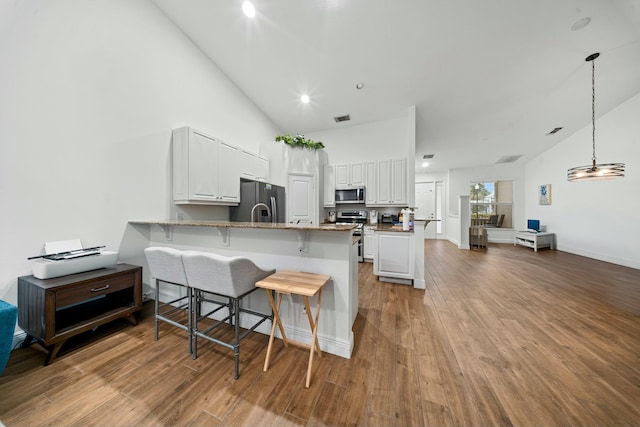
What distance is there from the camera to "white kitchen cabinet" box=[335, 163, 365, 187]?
180 inches

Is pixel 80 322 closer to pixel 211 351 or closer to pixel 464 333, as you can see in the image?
pixel 211 351

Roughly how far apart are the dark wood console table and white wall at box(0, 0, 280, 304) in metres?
0.35

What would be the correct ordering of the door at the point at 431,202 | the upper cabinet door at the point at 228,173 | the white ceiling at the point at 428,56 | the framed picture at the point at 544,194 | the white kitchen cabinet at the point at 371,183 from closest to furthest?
the white ceiling at the point at 428,56 < the upper cabinet door at the point at 228,173 < the white kitchen cabinet at the point at 371,183 < the framed picture at the point at 544,194 < the door at the point at 431,202

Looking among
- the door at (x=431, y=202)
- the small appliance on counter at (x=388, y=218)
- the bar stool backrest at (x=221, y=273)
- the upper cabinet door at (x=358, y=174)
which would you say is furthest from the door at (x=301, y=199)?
the door at (x=431, y=202)

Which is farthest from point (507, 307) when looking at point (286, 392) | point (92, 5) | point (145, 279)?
point (92, 5)

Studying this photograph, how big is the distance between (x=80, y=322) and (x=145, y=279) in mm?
934

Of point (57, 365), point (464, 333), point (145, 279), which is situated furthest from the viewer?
point (145, 279)

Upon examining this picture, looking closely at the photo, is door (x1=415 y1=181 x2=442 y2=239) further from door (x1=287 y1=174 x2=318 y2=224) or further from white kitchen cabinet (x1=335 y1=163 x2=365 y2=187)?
door (x1=287 y1=174 x2=318 y2=224)

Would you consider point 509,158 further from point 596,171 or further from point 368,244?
point 368,244

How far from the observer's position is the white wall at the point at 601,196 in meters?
3.99

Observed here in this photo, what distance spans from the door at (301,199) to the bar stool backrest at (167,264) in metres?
2.65

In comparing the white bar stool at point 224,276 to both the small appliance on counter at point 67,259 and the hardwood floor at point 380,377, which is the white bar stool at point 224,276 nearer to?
Result: the hardwood floor at point 380,377

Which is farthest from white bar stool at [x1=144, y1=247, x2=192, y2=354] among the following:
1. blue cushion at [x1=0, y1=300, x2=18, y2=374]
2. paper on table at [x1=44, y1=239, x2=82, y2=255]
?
paper on table at [x1=44, y1=239, x2=82, y2=255]

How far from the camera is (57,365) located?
152cm
